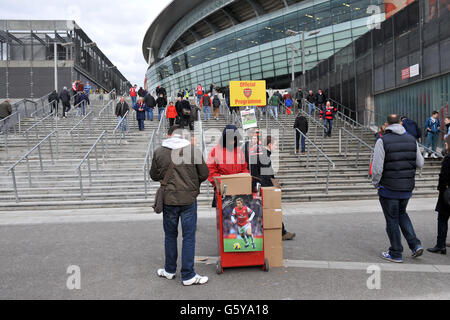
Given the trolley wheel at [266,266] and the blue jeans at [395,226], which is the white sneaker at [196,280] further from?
the blue jeans at [395,226]

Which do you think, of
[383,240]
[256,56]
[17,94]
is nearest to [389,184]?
[383,240]

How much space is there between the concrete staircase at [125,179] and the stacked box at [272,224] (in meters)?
4.97

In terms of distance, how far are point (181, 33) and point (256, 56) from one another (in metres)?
22.4

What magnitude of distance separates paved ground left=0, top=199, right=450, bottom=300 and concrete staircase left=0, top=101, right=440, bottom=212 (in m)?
1.83

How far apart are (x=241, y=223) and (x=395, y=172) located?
2.15 meters

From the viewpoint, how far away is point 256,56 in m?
47.2

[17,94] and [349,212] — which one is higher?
[17,94]

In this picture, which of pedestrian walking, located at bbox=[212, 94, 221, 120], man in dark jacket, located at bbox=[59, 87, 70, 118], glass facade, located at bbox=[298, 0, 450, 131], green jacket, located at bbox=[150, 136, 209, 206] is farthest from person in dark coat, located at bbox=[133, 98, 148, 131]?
green jacket, located at bbox=[150, 136, 209, 206]

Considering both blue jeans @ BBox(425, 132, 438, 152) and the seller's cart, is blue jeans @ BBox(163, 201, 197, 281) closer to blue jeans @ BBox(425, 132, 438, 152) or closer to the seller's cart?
the seller's cart

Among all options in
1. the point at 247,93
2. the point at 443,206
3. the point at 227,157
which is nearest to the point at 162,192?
the point at 227,157

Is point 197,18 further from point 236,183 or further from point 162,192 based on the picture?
point 162,192

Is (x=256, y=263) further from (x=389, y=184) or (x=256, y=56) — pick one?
(x=256, y=56)

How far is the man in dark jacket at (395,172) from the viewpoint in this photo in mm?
5008
